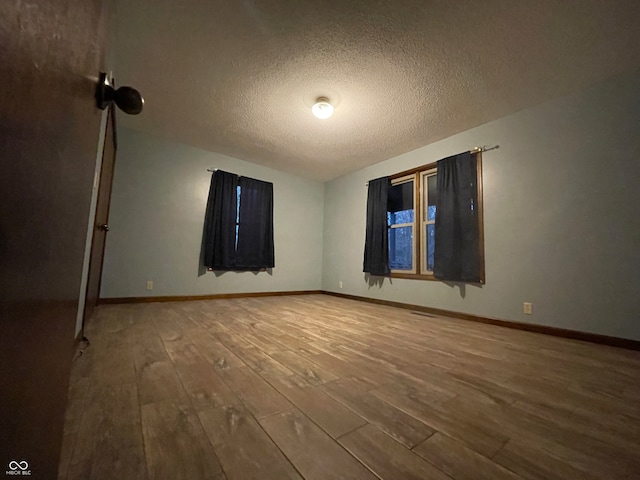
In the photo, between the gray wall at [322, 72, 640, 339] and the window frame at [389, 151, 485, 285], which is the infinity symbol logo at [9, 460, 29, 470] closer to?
the gray wall at [322, 72, 640, 339]

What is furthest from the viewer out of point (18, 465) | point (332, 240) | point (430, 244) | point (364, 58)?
point (332, 240)

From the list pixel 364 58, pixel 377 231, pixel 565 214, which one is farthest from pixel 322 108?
pixel 565 214

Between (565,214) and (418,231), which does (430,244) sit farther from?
(565,214)

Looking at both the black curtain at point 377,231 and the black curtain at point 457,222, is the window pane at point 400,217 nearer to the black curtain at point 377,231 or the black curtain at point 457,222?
the black curtain at point 377,231

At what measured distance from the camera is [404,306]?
10.9 ft

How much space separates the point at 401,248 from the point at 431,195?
2.85 ft

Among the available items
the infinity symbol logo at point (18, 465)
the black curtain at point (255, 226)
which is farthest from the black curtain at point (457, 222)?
the infinity symbol logo at point (18, 465)

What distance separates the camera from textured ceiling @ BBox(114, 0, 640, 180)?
1586 mm

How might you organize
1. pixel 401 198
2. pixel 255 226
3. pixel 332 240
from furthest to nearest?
pixel 332 240 → pixel 255 226 → pixel 401 198

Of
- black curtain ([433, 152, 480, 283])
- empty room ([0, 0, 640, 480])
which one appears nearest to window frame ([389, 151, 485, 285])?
empty room ([0, 0, 640, 480])

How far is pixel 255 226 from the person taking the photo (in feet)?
13.3

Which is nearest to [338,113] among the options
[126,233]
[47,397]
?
[47,397]

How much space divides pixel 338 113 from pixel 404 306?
2679 mm

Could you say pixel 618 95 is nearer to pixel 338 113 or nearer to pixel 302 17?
pixel 338 113
